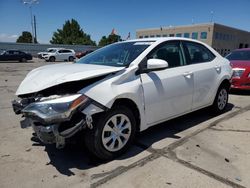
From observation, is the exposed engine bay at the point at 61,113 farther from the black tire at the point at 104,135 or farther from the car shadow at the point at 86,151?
the car shadow at the point at 86,151

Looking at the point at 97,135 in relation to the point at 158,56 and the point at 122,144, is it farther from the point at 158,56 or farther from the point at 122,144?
the point at 158,56

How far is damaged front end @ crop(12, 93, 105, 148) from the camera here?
285 cm

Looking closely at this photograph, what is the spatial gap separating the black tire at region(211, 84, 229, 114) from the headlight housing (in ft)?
11.0

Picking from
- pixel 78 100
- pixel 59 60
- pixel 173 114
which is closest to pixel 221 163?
pixel 173 114

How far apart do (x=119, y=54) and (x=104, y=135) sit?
4.81 feet

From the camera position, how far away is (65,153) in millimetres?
3666

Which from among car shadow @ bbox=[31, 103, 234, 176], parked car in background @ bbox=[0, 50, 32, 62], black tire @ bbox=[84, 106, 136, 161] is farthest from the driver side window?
parked car in background @ bbox=[0, 50, 32, 62]

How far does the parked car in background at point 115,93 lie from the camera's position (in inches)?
116

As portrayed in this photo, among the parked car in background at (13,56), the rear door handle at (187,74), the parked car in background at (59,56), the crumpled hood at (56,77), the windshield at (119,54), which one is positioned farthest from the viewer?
the parked car in background at (59,56)

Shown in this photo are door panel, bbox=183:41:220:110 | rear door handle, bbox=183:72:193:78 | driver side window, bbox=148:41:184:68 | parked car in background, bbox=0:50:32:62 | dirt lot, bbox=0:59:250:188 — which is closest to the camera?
dirt lot, bbox=0:59:250:188

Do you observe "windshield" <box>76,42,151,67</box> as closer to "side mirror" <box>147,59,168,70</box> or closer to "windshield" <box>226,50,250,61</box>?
"side mirror" <box>147,59,168,70</box>

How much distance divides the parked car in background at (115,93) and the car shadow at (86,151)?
7.9 inches

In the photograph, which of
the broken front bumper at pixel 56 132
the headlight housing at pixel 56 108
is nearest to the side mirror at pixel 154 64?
the headlight housing at pixel 56 108

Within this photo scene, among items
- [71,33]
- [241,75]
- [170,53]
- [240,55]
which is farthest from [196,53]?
[71,33]
